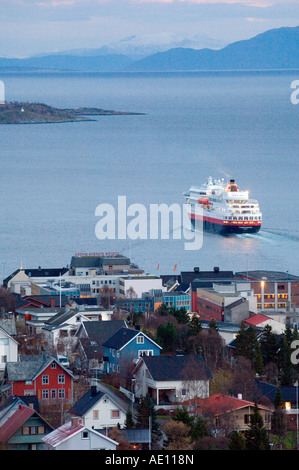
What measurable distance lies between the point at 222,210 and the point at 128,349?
2312 cm

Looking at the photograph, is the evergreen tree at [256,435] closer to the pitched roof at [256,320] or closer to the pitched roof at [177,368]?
the pitched roof at [177,368]

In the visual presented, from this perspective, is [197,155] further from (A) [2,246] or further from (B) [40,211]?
(A) [2,246]

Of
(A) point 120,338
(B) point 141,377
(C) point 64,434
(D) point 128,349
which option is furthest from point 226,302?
(C) point 64,434

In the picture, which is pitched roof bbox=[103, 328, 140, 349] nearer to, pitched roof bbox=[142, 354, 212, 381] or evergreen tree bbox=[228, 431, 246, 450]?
pitched roof bbox=[142, 354, 212, 381]

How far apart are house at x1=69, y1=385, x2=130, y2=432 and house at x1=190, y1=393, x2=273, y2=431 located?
26.0 inches

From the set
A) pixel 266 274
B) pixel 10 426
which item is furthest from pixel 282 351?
pixel 266 274

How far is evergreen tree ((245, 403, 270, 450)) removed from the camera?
9.05m

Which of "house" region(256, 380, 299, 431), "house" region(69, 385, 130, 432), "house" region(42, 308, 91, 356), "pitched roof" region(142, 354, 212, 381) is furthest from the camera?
"house" region(42, 308, 91, 356)

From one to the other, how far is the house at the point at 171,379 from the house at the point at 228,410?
324mm

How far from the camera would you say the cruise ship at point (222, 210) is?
3400cm

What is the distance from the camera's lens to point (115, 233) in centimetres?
3133

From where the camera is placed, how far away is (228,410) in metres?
10.2

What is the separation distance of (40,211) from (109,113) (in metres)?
56.2

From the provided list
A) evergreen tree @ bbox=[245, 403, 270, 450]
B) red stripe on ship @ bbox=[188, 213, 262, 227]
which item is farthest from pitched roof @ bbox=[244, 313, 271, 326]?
red stripe on ship @ bbox=[188, 213, 262, 227]
